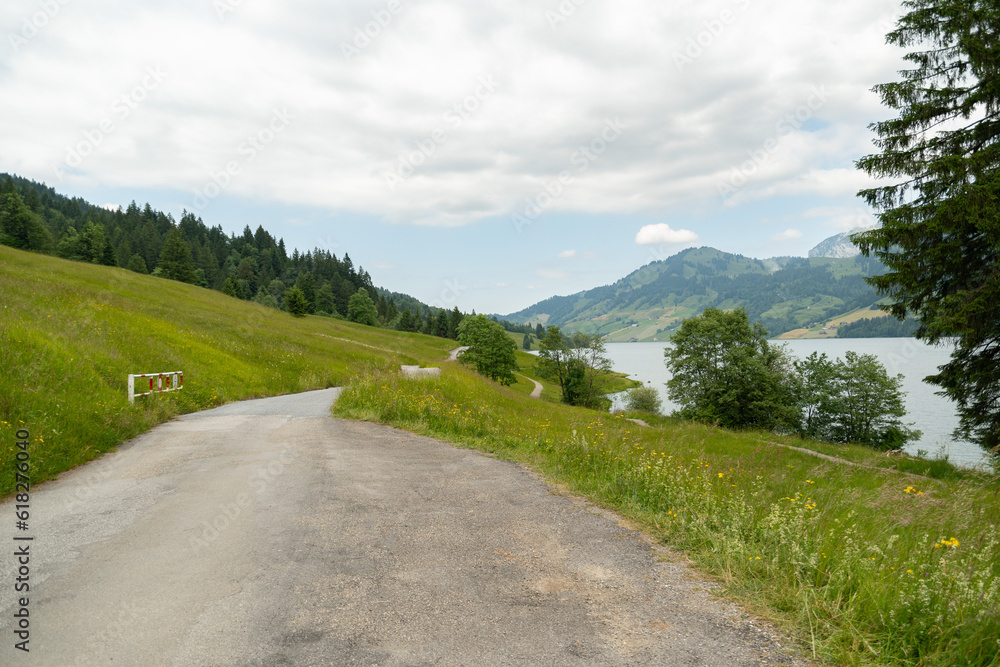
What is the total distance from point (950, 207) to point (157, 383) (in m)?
22.4

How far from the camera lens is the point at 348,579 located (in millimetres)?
4555

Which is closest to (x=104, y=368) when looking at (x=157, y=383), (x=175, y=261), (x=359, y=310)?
(x=157, y=383)

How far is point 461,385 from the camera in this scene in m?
21.4

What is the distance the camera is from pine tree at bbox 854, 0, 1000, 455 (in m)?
11.3

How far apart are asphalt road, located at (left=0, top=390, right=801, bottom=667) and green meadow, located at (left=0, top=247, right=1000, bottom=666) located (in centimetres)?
52

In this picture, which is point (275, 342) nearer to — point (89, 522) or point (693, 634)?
point (89, 522)

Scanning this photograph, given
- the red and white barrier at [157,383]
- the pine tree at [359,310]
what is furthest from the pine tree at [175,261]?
the red and white barrier at [157,383]

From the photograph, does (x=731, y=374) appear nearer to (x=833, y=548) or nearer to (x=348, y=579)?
(x=833, y=548)

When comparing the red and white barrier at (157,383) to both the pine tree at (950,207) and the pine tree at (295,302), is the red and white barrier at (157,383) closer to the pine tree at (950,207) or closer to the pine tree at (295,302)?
the pine tree at (950,207)

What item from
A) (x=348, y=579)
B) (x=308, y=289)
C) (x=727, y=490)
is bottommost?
(x=348, y=579)

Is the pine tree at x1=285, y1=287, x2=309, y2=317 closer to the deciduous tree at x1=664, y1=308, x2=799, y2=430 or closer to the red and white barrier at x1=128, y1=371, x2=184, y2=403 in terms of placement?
the deciduous tree at x1=664, y1=308, x2=799, y2=430

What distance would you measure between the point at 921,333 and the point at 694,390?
119 ft

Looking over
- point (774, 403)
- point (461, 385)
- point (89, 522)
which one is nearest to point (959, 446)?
point (774, 403)

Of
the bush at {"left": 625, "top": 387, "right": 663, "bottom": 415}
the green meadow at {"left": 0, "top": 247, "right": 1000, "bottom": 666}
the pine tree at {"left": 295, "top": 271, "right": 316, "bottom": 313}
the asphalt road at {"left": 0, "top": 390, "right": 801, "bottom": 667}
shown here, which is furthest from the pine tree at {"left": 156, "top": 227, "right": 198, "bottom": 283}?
the asphalt road at {"left": 0, "top": 390, "right": 801, "bottom": 667}
